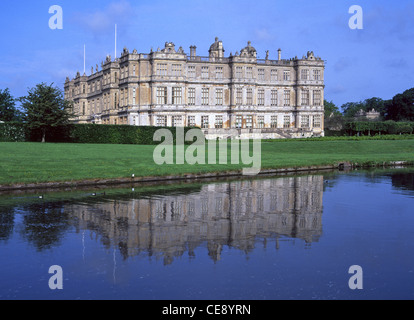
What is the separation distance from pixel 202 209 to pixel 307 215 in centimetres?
317

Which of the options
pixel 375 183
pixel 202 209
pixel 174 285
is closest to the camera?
pixel 174 285

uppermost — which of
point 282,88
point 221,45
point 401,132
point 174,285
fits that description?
point 221,45

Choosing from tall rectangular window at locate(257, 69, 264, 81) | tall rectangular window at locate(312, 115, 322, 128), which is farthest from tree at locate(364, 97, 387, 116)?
tall rectangular window at locate(257, 69, 264, 81)

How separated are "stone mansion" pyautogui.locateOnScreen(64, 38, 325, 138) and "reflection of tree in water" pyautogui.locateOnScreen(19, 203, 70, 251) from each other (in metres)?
49.5

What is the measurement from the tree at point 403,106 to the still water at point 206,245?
370 feet

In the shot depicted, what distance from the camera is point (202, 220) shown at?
12992mm

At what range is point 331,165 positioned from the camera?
3294 centimetres

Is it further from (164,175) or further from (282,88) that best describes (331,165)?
(282,88)

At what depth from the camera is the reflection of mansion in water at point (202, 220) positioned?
408 inches

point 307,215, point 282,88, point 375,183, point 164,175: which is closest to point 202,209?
point 307,215

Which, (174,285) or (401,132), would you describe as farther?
(401,132)

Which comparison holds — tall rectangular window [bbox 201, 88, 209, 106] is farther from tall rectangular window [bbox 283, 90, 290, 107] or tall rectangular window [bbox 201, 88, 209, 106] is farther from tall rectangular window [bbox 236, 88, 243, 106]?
tall rectangular window [bbox 283, 90, 290, 107]

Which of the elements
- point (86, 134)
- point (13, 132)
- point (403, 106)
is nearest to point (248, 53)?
point (86, 134)

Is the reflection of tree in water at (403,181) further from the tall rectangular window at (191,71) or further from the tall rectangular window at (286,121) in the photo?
the tall rectangular window at (286,121)
